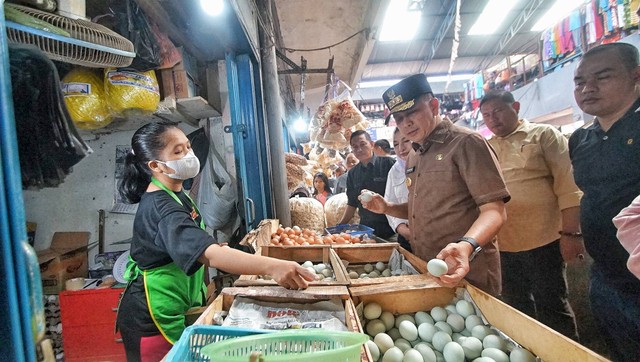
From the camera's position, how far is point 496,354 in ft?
3.51

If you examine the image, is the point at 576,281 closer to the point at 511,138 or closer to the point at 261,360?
the point at 511,138

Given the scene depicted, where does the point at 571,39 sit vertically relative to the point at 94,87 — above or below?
above

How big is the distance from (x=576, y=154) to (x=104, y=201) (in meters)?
5.46

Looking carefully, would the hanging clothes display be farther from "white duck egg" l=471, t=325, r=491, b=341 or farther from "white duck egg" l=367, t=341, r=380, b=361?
"white duck egg" l=471, t=325, r=491, b=341

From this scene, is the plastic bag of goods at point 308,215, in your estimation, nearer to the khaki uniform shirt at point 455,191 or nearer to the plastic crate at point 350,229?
the plastic crate at point 350,229

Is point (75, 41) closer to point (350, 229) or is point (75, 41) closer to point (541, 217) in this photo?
point (350, 229)

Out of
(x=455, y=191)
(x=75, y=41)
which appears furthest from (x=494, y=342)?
(x=75, y=41)

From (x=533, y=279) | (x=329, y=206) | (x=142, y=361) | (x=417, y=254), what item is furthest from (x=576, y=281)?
(x=142, y=361)

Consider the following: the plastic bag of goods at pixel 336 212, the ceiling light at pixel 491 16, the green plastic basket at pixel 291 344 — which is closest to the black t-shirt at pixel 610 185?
the green plastic basket at pixel 291 344

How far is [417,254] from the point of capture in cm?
191

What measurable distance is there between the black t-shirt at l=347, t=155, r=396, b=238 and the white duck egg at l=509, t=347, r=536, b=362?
2.46m

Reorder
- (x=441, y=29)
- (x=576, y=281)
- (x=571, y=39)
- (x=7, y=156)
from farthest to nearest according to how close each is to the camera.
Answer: (x=441, y=29)
(x=571, y=39)
(x=576, y=281)
(x=7, y=156)

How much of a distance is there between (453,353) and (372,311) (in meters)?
0.36

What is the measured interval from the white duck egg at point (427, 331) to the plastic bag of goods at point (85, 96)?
3008 mm
